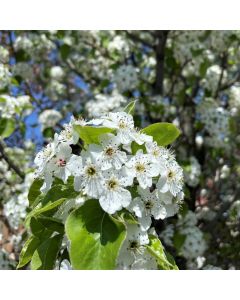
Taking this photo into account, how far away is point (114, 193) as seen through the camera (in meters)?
1.51

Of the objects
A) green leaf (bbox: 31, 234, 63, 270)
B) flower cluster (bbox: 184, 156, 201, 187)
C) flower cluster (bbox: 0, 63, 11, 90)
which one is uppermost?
green leaf (bbox: 31, 234, 63, 270)

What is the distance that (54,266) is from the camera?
1.67 m

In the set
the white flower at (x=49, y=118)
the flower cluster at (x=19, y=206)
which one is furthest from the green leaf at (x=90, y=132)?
the white flower at (x=49, y=118)

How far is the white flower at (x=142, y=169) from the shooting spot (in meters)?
1.60

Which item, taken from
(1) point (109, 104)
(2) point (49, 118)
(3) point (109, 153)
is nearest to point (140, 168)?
(3) point (109, 153)

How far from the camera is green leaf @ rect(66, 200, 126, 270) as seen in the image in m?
1.45

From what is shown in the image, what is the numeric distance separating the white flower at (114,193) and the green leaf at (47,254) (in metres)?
0.25

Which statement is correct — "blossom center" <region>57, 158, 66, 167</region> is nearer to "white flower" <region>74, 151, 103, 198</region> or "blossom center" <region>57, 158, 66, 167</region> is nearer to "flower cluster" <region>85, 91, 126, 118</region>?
"white flower" <region>74, 151, 103, 198</region>

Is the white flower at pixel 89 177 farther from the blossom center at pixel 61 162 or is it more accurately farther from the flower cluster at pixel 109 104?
the flower cluster at pixel 109 104

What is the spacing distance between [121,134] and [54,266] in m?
0.49

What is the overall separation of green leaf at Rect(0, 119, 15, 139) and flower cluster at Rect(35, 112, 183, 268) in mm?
2220

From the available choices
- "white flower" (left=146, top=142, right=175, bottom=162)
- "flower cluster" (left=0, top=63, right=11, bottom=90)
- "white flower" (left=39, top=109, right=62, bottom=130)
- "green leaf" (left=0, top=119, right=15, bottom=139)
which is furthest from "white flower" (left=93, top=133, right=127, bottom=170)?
"white flower" (left=39, top=109, right=62, bottom=130)

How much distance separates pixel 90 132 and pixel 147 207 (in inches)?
11.9

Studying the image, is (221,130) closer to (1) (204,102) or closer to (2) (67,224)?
(1) (204,102)
